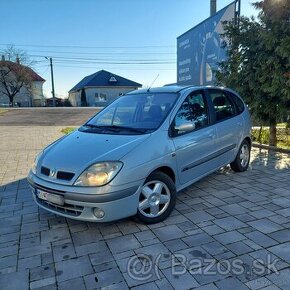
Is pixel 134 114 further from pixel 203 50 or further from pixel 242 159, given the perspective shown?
pixel 203 50

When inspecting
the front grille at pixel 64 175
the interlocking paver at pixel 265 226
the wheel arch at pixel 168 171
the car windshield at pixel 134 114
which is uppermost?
the car windshield at pixel 134 114

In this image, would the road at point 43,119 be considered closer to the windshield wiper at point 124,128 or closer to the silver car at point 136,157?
the silver car at point 136,157

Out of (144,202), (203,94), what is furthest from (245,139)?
(144,202)

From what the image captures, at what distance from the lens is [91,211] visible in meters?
3.27

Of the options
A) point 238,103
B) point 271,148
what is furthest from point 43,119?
point 238,103

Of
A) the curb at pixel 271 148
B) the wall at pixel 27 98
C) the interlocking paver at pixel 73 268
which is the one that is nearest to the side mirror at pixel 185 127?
the interlocking paver at pixel 73 268

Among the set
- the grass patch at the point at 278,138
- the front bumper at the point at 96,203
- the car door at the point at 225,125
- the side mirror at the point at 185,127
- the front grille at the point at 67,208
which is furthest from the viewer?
the grass patch at the point at 278,138

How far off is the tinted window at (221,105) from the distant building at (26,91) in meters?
52.2

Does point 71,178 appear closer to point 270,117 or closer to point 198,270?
point 198,270

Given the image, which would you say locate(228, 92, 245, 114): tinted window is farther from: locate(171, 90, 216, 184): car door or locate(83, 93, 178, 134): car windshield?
locate(83, 93, 178, 134): car windshield

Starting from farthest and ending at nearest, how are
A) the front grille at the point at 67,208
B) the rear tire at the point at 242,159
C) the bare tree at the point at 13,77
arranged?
1. the bare tree at the point at 13,77
2. the rear tire at the point at 242,159
3. the front grille at the point at 67,208

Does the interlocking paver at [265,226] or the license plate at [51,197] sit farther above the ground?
the license plate at [51,197]

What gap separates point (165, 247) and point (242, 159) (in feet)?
10.6

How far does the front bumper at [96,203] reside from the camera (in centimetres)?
318
